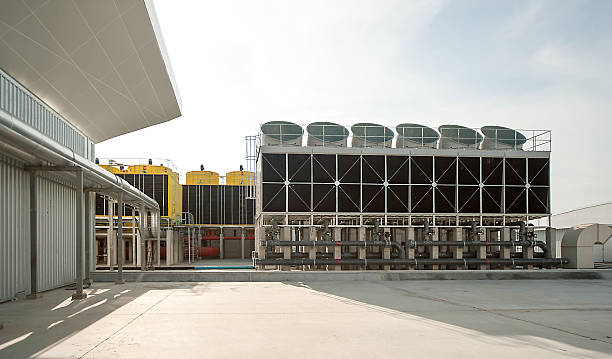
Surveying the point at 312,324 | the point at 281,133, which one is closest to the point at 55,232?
the point at 312,324

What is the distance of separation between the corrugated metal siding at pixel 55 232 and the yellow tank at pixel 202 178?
28.5 m

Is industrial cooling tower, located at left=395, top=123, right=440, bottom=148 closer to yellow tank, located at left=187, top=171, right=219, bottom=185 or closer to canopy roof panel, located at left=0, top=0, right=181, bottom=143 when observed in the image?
canopy roof panel, located at left=0, top=0, right=181, bottom=143

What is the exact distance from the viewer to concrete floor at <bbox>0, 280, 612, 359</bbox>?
8.38 meters

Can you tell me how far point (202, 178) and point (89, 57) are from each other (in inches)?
1274

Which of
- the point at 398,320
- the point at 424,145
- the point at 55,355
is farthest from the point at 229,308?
the point at 424,145

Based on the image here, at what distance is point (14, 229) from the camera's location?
1480 cm

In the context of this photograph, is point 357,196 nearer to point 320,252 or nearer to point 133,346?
point 320,252

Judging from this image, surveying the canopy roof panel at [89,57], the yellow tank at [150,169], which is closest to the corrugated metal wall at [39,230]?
the canopy roof panel at [89,57]

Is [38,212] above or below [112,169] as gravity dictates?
below

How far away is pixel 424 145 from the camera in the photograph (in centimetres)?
2834

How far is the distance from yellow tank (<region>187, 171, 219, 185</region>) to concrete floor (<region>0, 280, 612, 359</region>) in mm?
31575

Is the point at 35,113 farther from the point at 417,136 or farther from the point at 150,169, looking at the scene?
the point at 150,169

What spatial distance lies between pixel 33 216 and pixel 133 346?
26.7 ft

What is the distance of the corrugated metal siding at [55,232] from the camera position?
664 inches
